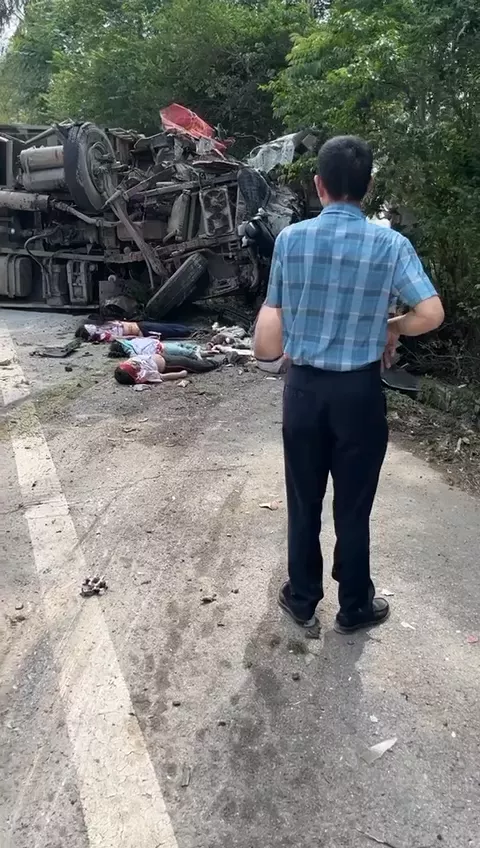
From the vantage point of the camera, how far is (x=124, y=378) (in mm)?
7223

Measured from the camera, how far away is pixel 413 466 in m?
5.18

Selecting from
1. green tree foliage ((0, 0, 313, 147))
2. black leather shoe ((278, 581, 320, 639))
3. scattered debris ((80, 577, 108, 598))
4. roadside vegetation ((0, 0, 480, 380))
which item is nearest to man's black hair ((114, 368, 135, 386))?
roadside vegetation ((0, 0, 480, 380))

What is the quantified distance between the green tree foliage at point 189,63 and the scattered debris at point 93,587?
14.8 m

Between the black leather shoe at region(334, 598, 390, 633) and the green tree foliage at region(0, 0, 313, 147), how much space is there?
15087 millimetres

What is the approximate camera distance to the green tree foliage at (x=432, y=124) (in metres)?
5.54

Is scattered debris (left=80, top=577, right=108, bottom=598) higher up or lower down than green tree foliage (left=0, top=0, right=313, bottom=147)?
lower down

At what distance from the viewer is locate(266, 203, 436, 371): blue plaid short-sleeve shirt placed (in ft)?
8.42

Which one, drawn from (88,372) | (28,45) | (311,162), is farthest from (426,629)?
(28,45)

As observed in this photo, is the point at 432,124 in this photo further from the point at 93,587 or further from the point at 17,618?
the point at 17,618

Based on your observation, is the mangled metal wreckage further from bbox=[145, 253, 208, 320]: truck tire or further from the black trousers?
the black trousers

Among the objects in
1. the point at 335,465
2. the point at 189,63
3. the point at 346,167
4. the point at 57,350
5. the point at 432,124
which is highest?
the point at 189,63

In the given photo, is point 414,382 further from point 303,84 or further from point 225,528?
point 303,84

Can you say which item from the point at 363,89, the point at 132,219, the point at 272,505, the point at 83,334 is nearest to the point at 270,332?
the point at 272,505

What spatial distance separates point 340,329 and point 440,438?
3.23 metres
